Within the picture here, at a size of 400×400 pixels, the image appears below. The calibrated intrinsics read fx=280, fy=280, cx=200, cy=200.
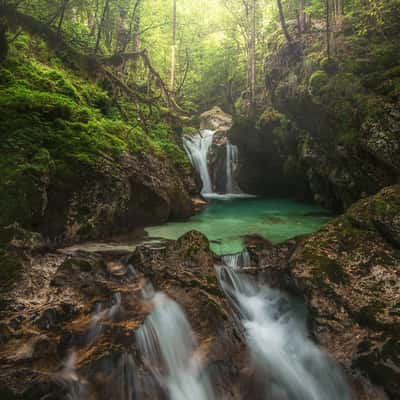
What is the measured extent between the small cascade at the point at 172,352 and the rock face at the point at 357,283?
1692mm

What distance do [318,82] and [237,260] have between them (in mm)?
7390

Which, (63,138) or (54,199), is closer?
(54,199)

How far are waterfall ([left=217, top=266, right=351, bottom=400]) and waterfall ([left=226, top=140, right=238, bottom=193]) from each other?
12.5 m

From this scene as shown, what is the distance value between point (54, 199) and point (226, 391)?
4.23m

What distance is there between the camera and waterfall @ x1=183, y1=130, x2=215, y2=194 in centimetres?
1577

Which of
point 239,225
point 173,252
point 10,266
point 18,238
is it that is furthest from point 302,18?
point 10,266

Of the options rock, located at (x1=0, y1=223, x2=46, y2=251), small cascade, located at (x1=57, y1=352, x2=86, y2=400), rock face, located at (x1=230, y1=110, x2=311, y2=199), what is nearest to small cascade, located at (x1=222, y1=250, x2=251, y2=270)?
small cascade, located at (x1=57, y1=352, x2=86, y2=400)

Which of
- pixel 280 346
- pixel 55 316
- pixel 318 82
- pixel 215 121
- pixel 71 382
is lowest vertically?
pixel 280 346

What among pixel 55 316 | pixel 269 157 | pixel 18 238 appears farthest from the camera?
pixel 269 157

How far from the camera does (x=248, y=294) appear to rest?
15.7ft

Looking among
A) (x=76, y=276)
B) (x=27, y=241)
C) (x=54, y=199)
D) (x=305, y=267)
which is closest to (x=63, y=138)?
(x=54, y=199)

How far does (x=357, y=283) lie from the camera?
4098mm

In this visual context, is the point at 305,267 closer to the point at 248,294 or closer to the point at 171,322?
the point at 248,294

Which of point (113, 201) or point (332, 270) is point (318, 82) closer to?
point (332, 270)
